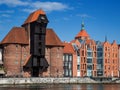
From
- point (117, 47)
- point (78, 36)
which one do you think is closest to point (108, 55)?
point (117, 47)

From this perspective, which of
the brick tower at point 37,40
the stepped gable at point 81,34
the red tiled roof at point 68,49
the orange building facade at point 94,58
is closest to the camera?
the brick tower at point 37,40

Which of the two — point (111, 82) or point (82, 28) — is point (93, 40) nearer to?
point (111, 82)

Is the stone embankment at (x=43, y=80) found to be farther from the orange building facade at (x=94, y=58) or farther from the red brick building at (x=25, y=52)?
the orange building facade at (x=94, y=58)

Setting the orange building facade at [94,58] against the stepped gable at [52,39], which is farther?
the orange building facade at [94,58]

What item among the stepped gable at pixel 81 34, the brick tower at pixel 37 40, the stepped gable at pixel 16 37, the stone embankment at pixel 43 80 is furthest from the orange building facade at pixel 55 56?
the stepped gable at pixel 81 34

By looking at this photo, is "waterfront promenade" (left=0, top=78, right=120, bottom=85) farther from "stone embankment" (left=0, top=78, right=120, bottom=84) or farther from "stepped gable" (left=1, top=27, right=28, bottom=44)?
"stepped gable" (left=1, top=27, right=28, bottom=44)

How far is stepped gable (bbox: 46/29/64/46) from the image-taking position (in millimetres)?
117225

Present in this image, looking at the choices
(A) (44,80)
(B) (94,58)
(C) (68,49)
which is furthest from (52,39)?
(B) (94,58)

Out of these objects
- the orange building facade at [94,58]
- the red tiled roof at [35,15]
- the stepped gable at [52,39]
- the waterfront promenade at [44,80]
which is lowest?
the waterfront promenade at [44,80]

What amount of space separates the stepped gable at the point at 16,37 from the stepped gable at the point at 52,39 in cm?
743

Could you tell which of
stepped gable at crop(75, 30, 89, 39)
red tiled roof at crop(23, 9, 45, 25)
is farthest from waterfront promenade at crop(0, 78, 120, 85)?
stepped gable at crop(75, 30, 89, 39)

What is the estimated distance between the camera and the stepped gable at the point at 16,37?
4401 inches

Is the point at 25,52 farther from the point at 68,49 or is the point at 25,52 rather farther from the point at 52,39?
the point at 68,49

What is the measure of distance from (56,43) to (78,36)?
51.1 m
